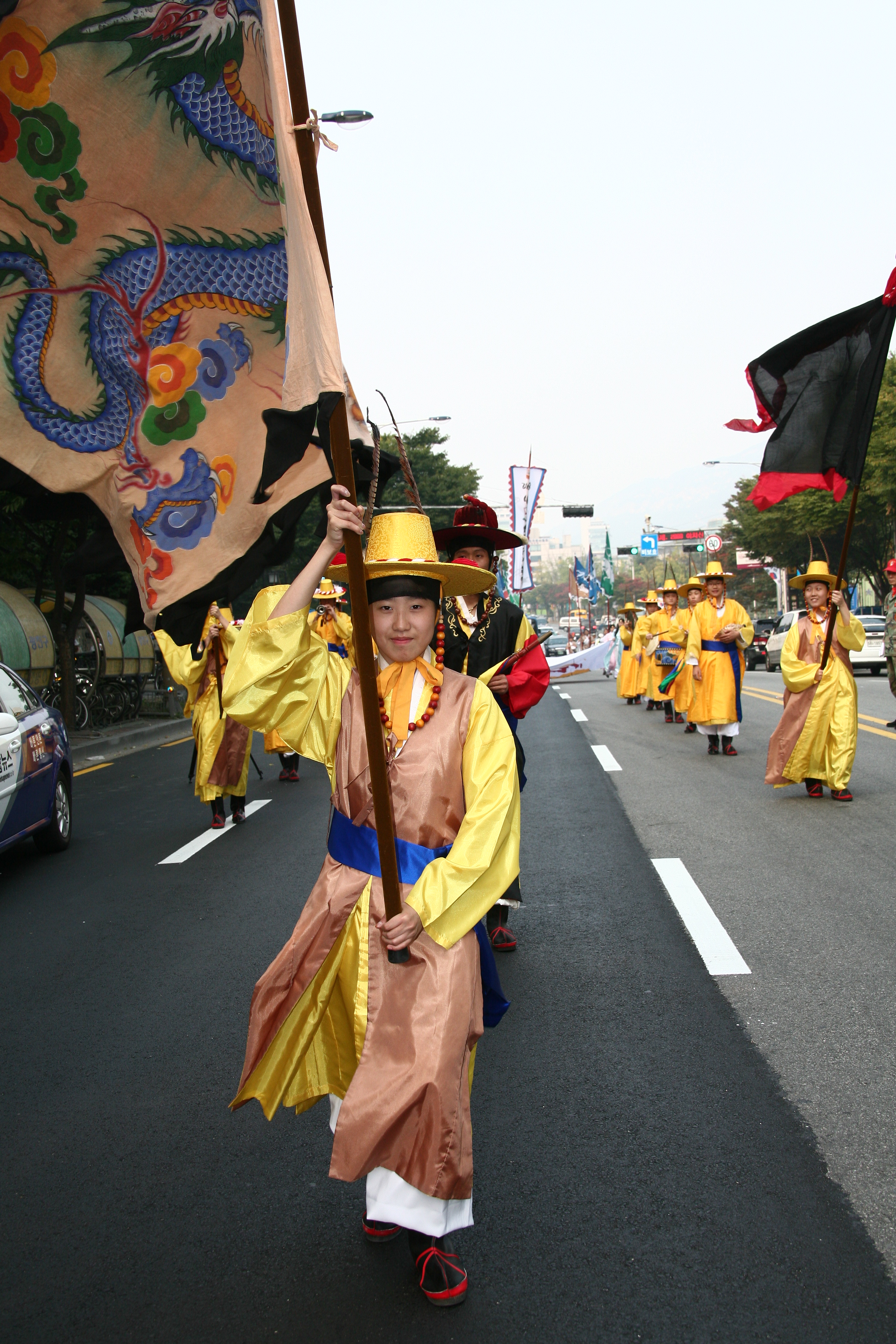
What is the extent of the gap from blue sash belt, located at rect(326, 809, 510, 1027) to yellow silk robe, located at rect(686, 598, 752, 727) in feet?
30.0

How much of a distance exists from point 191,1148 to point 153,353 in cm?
230

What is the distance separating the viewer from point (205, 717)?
8.27 m

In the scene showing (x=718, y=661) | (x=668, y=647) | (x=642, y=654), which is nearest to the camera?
(x=718, y=661)

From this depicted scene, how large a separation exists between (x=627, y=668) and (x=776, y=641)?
982 centimetres

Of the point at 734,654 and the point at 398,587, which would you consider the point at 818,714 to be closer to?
the point at 734,654

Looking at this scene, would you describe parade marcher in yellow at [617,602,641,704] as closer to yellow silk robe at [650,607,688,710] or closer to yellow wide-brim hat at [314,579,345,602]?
yellow silk robe at [650,607,688,710]

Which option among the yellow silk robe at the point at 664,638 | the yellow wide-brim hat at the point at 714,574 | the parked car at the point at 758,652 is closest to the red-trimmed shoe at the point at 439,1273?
the yellow wide-brim hat at the point at 714,574

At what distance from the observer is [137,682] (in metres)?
20.6

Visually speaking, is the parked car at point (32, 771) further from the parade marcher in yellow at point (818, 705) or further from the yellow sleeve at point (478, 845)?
the parade marcher in yellow at point (818, 705)

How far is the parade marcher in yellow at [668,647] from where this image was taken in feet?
49.9

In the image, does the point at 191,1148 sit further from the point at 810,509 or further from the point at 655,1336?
the point at 810,509

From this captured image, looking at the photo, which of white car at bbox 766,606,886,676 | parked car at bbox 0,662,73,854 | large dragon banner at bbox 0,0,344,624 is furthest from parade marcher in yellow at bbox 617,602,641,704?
large dragon banner at bbox 0,0,344,624

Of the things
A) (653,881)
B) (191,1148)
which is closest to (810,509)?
(653,881)

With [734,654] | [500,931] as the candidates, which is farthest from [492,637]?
[734,654]
